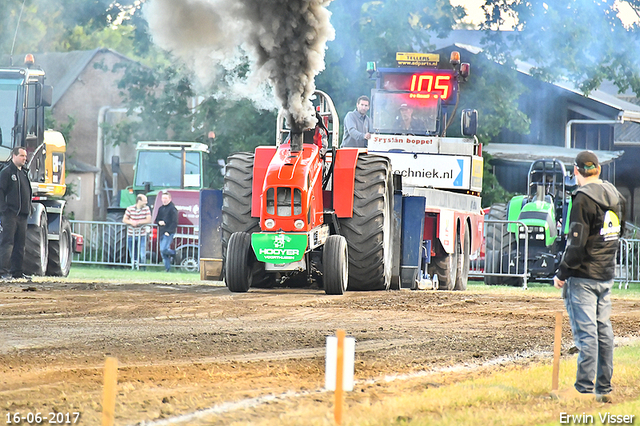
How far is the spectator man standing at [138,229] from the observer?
25453 mm

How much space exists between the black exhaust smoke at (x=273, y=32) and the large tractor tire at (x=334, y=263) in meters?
1.50

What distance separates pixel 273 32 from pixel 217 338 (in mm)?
5122

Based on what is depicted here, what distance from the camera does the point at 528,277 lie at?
20.8 meters

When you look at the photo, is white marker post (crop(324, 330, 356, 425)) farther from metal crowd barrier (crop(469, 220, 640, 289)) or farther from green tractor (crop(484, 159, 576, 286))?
green tractor (crop(484, 159, 576, 286))

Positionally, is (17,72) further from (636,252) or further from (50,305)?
(636,252)

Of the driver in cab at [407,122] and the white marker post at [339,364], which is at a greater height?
the driver in cab at [407,122]

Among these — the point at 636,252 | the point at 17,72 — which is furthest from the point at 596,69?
the point at 17,72

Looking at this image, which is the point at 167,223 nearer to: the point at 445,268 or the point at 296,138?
the point at 445,268

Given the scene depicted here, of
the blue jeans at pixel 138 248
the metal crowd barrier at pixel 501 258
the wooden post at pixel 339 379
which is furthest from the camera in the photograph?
the blue jeans at pixel 138 248

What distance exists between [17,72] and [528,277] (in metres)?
10.3

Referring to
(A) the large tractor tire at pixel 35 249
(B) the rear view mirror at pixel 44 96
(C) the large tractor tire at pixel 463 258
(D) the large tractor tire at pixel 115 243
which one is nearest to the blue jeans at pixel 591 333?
(C) the large tractor tire at pixel 463 258

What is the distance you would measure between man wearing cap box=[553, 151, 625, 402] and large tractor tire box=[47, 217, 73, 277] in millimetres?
13464

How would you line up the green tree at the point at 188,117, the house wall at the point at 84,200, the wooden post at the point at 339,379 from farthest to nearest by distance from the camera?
1. the house wall at the point at 84,200
2. the green tree at the point at 188,117
3. the wooden post at the point at 339,379

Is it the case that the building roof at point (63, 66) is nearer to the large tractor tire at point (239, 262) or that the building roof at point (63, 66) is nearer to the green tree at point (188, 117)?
the green tree at point (188, 117)
